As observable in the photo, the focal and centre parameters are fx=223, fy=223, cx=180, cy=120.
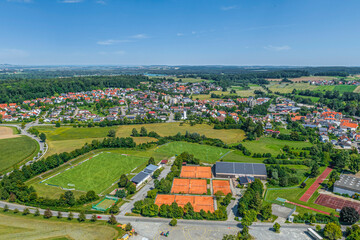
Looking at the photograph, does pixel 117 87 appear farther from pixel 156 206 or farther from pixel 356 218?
pixel 356 218

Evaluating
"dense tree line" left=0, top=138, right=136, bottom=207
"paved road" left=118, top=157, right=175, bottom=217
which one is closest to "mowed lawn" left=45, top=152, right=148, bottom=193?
"dense tree line" left=0, top=138, right=136, bottom=207

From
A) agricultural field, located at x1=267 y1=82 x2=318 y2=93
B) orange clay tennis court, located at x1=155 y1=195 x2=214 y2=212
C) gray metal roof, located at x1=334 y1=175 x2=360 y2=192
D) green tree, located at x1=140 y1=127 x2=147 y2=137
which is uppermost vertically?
agricultural field, located at x1=267 y1=82 x2=318 y2=93

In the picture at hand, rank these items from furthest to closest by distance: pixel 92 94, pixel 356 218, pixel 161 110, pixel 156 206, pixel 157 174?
pixel 92 94 → pixel 161 110 → pixel 157 174 → pixel 156 206 → pixel 356 218

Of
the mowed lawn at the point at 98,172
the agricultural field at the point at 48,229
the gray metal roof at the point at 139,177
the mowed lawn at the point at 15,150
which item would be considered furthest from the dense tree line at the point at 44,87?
the agricultural field at the point at 48,229

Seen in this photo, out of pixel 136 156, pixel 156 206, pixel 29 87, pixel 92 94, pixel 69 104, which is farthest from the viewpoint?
pixel 92 94

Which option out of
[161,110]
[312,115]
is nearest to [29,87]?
[161,110]

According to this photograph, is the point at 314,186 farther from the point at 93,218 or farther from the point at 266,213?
the point at 93,218

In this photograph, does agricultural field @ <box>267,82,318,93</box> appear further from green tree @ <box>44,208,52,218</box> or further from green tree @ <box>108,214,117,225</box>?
green tree @ <box>44,208,52,218</box>
